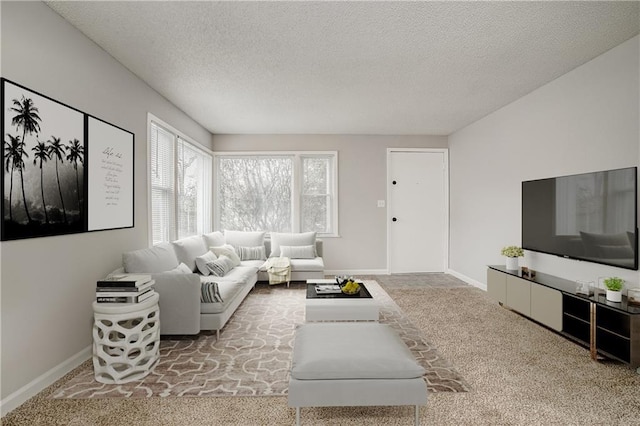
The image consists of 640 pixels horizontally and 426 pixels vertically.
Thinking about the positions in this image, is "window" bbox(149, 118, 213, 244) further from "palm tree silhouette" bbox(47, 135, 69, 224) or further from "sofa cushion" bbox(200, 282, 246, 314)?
"palm tree silhouette" bbox(47, 135, 69, 224)

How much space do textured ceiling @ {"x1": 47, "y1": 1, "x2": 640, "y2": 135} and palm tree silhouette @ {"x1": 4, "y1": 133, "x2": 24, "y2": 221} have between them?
1.01 meters

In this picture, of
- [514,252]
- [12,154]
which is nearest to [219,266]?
[12,154]

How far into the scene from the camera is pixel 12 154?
2109 mm

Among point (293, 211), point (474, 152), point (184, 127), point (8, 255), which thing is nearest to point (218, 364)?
point (8, 255)

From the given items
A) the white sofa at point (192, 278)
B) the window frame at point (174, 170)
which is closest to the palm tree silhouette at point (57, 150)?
the white sofa at point (192, 278)

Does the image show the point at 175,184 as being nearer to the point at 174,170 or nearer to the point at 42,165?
the point at 174,170

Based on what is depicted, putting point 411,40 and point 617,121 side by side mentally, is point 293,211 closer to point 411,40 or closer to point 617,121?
point 411,40

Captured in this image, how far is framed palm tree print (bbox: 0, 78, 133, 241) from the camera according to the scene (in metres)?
2.09

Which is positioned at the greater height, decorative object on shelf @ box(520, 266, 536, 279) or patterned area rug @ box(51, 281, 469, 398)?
decorative object on shelf @ box(520, 266, 536, 279)

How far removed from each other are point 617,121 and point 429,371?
105 inches

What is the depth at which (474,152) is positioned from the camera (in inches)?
213

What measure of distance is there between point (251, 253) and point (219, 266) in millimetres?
1304

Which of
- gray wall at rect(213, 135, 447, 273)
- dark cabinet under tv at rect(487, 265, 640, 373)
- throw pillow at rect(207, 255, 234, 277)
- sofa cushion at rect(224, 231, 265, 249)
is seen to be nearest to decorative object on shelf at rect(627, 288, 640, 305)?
dark cabinet under tv at rect(487, 265, 640, 373)

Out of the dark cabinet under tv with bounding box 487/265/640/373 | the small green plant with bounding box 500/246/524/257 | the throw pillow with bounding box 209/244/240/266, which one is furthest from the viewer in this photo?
the throw pillow with bounding box 209/244/240/266
